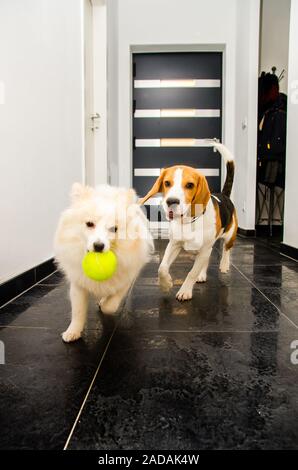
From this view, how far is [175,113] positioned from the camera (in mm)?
6344

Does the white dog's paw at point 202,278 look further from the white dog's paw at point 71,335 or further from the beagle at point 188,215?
the white dog's paw at point 71,335

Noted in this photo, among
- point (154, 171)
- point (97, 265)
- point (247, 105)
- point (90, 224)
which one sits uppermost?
point (247, 105)

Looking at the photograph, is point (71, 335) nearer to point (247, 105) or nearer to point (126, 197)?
point (126, 197)

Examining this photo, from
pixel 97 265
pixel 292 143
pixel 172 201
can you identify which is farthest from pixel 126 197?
pixel 292 143

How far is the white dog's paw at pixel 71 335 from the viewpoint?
4.66 ft

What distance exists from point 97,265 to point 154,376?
394mm

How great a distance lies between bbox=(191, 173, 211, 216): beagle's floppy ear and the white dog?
1.69 feet

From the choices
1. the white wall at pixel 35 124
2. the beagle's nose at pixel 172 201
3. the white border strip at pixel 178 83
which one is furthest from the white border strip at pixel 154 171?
the beagle's nose at pixel 172 201

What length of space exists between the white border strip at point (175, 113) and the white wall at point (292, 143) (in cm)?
288

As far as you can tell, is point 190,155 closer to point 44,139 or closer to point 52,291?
point 44,139

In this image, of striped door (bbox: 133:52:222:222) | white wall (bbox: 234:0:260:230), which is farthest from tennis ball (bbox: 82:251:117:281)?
striped door (bbox: 133:52:222:222)

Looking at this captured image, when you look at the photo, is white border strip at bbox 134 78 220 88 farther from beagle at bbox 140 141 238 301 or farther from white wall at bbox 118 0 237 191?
beagle at bbox 140 141 238 301

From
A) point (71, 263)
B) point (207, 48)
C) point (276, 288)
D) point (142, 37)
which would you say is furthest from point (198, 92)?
point (71, 263)

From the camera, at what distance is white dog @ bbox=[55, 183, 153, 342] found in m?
1.31
